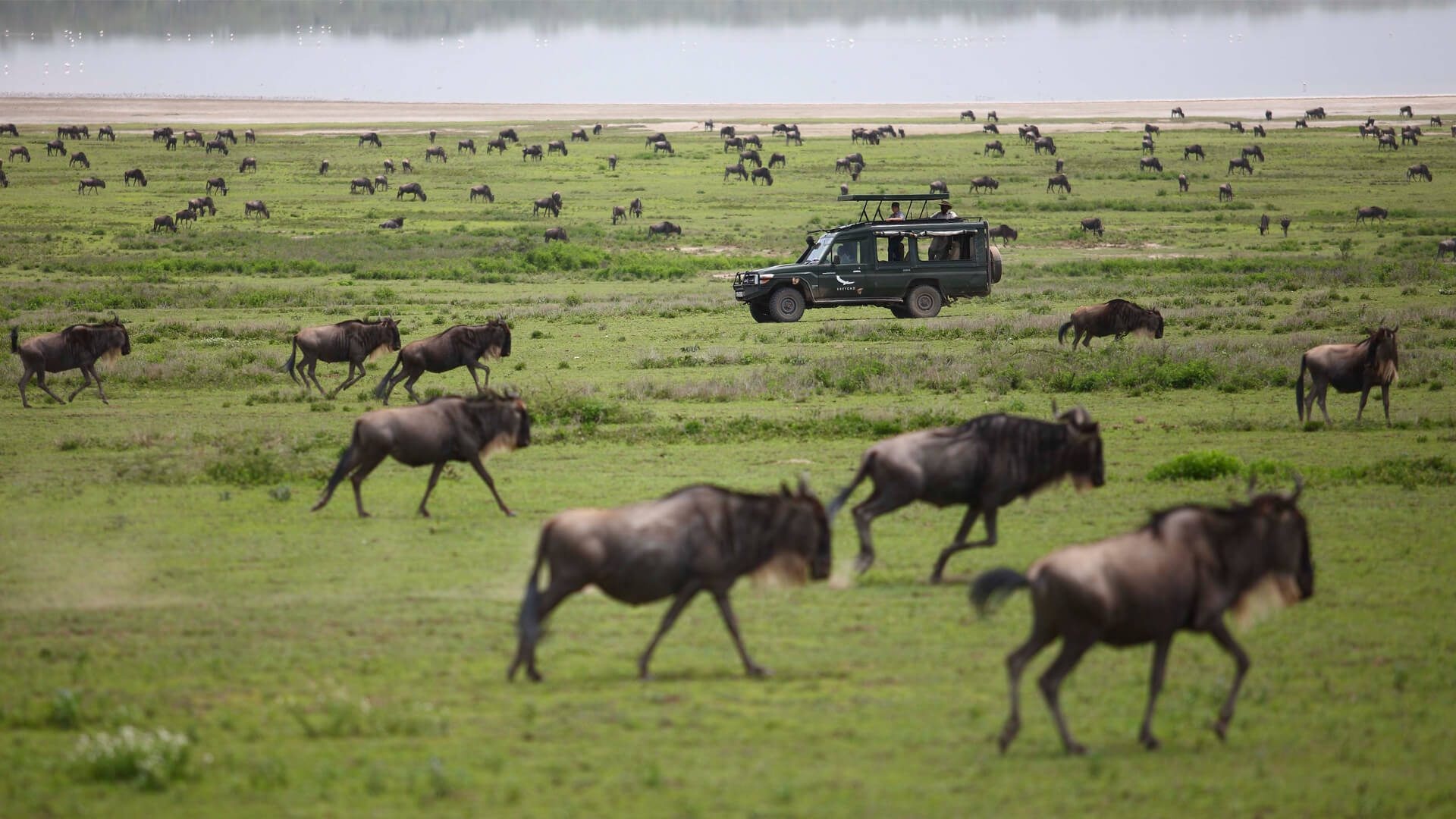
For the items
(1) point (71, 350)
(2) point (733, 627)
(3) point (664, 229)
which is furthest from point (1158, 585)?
(3) point (664, 229)

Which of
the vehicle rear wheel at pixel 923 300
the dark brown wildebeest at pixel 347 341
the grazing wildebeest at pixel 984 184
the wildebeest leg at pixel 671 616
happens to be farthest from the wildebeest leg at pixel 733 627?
the grazing wildebeest at pixel 984 184

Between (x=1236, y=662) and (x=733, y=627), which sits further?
(x=733, y=627)

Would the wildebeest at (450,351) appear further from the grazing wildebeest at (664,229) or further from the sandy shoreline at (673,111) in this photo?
the sandy shoreline at (673,111)

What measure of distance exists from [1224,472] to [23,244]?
A: 37.3 m

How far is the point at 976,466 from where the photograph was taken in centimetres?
1169

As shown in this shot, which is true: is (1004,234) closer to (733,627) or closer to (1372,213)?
(1372,213)

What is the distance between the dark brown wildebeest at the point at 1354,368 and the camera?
17750mm

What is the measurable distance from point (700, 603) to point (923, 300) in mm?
19055

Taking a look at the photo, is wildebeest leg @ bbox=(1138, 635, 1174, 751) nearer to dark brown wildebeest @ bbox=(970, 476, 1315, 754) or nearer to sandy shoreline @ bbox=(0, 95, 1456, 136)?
dark brown wildebeest @ bbox=(970, 476, 1315, 754)

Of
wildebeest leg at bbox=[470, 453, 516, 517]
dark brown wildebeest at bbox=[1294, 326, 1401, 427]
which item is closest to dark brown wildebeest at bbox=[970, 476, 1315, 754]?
wildebeest leg at bbox=[470, 453, 516, 517]

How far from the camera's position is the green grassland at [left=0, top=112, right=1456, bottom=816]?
779cm

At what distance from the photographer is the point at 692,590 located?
9219 mm

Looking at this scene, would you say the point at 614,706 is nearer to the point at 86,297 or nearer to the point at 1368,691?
the point at 1368,691

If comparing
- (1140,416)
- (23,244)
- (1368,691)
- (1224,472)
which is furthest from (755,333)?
(23,244)
